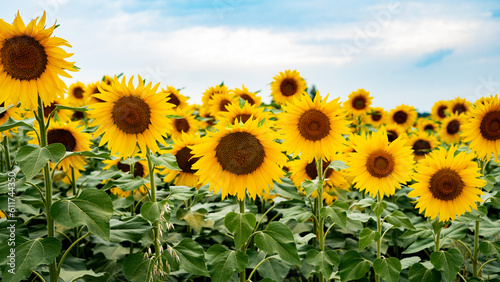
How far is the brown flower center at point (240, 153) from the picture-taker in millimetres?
2861

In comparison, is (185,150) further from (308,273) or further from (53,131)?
(308,273)

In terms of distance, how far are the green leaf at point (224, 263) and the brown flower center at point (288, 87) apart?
402 cm

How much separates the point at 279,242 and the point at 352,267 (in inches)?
33.7

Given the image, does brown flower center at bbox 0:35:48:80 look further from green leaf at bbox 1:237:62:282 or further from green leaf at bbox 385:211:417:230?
green leaf at bbox 385:211:417:230

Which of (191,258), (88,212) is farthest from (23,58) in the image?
(191,258)

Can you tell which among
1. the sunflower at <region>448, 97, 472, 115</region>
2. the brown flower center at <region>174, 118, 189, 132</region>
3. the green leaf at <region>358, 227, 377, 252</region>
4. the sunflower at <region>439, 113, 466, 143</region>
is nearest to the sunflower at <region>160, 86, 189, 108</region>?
the brown flower center at <region>174, 118, 189, 132</region>

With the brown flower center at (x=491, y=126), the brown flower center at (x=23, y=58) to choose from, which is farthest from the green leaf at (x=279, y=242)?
the brown flower center at (x=491, y=126)

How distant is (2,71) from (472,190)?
3790 millimetres

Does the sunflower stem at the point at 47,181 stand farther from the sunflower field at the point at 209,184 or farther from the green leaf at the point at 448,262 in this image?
the green leaf at the point at 448,262

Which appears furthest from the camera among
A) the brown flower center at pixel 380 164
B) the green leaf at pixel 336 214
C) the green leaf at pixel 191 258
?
the brown flower center at pixel 380 164

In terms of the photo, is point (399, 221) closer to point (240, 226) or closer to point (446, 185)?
point (446, 185)

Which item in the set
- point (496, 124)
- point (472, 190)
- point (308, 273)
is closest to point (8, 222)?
point (308, 273)

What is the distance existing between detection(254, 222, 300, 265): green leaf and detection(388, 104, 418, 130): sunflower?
279 inches

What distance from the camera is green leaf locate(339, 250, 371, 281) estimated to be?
333 cm
